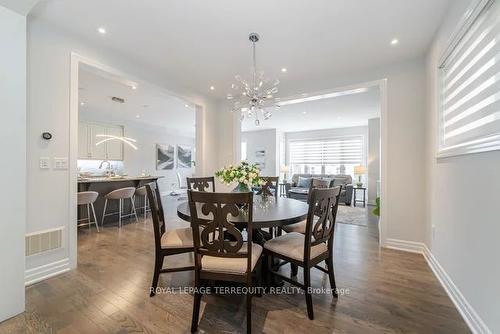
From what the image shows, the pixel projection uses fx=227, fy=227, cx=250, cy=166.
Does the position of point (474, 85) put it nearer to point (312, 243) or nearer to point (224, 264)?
point (312, 243)

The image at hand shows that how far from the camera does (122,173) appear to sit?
7133mm

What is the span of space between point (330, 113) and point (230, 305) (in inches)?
229

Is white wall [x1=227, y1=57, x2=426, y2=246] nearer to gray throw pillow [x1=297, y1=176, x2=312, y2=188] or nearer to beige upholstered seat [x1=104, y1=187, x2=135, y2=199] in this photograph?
gray throw pillow [x1=297, y1=176, x2=312, y2=188]

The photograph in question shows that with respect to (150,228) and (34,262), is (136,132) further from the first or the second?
(34,262)

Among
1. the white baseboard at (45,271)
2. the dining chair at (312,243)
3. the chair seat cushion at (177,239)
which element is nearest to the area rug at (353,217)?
the dining chair at (312,243)

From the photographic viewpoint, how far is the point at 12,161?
174 centimetres

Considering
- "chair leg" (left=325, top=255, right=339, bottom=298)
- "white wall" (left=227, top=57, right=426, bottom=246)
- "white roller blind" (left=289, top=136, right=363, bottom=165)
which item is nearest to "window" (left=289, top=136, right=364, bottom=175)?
"white roller blind" (left=289, top=136, right=363, bottom=165)

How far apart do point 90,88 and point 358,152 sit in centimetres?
801

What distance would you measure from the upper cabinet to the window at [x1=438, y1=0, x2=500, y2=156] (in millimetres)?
7395

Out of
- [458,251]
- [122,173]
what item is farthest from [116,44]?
[122,173]

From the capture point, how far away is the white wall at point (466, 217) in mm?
1395

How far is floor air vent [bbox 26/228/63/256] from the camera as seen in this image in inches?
86.6

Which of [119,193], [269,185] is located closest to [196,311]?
[269,185]

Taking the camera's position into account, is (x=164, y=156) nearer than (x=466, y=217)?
No
